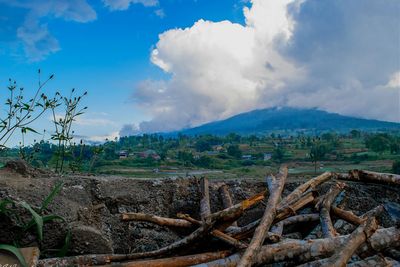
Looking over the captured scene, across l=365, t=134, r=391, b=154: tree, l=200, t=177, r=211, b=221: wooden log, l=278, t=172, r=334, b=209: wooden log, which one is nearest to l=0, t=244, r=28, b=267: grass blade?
l=200, t=177, r=211, b=221: wooden log

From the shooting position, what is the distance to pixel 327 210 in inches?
127

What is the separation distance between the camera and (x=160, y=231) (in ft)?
11.8

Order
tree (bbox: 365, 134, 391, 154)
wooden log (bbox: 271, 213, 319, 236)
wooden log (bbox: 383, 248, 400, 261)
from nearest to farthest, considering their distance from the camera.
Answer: wooden log (bbox: 383, 248, 400, 261), wooden log (bbox: 271, 213, 319, 236), tree (bbox: 365, 134, 391, 154)

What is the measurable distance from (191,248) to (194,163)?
49194 millimetres

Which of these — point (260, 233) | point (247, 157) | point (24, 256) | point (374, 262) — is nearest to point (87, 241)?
point (24, 256)

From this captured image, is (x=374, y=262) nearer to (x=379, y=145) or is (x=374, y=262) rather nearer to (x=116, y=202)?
(x=116, y=202)

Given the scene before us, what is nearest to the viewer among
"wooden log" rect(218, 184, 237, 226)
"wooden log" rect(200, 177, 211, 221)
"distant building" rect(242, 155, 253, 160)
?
"wooden log" rect(200, 177, 211, 221)

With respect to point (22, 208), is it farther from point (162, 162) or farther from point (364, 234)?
point (162, 162)

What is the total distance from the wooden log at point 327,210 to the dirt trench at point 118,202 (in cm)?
47

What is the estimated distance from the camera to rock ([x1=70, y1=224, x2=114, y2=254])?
2977mm

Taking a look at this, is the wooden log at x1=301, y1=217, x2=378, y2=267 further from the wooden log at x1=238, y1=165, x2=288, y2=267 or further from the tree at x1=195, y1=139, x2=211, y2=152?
the tree at x1=195, y1=139, x2=211, y2=152

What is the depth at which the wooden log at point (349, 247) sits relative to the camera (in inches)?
89.8

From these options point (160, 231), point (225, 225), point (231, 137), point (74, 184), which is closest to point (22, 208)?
point (74, 184)

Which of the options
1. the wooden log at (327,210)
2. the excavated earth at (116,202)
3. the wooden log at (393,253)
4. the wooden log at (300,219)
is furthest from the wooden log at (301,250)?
the excavated earth at (116,202)
